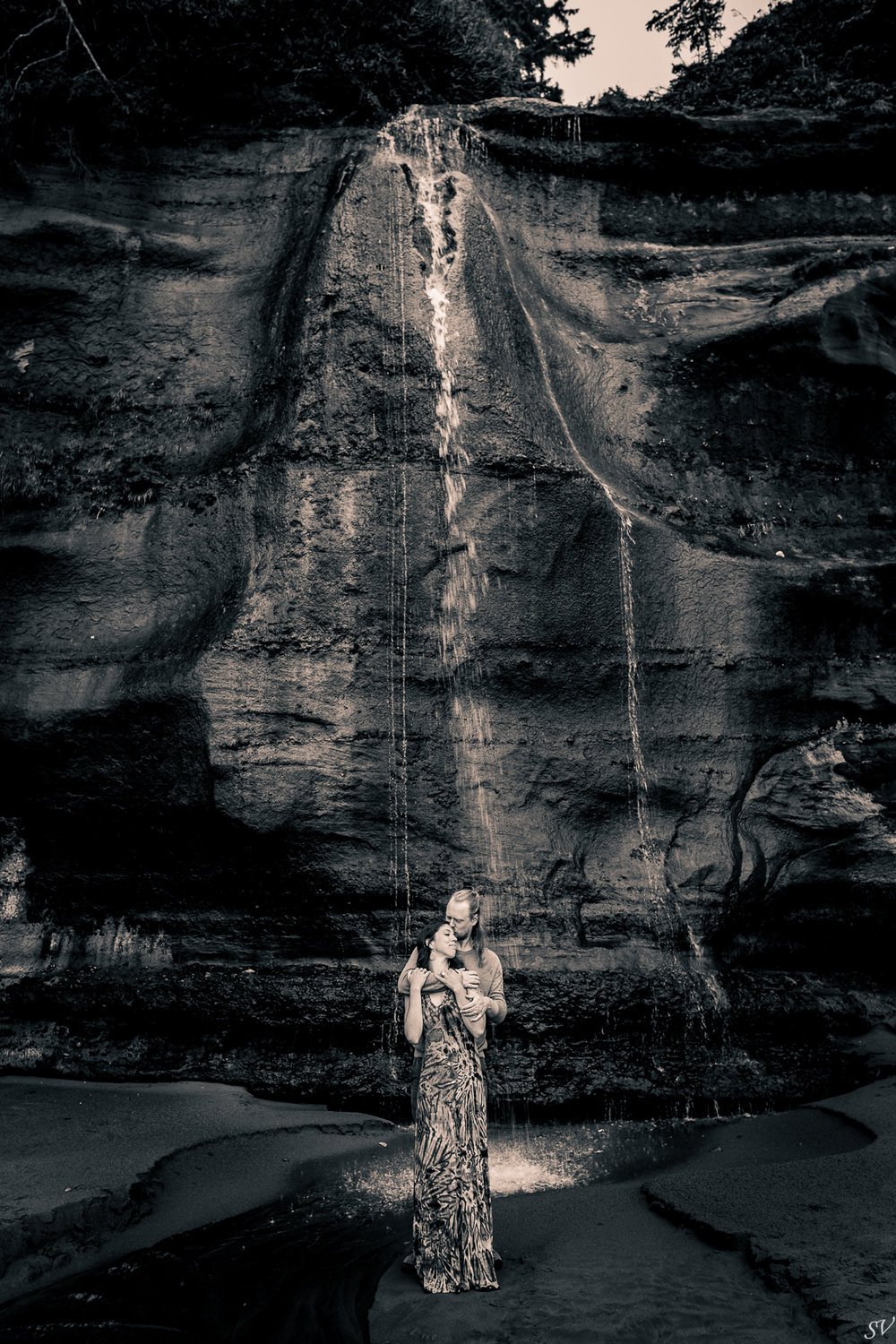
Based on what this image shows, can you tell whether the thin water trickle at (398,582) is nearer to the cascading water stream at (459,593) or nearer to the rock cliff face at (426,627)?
the rock cliff face at (426,627)

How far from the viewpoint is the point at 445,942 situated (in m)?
4.19

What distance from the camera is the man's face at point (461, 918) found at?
165 inches

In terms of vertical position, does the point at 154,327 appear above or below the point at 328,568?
above

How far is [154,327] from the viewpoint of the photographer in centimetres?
928

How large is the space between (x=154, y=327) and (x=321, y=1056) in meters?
6.74

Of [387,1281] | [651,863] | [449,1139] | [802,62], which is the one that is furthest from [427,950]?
[802,62]

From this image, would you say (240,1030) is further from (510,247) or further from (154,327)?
(510,247)

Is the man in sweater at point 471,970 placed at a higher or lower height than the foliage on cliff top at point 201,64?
lower

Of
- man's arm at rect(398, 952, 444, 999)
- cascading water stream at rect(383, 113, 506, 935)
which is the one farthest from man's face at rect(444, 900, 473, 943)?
cascading water stream at rect(383, 113, 506, 935)

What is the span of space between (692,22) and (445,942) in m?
17.6

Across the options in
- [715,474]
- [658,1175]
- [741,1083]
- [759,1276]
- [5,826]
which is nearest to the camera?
[759,1276]

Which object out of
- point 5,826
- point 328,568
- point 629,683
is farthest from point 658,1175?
point 5,826

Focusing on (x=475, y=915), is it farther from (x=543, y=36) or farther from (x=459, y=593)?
(x=543, y=36)

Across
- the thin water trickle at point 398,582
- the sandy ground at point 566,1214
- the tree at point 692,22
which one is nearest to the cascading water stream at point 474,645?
the thin water trickle at point 398,582
